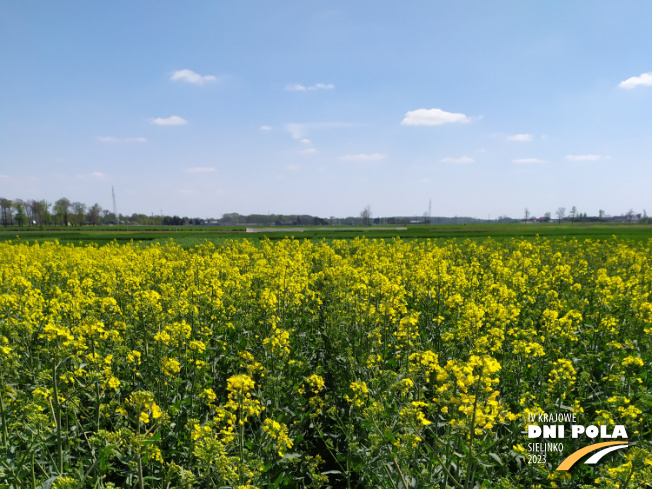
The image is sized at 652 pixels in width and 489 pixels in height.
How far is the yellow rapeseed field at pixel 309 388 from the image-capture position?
116 inches

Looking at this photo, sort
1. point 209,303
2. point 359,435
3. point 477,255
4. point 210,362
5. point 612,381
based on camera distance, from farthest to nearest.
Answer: point 477,255
point 209,303
point 210,362
point 359,435
point 612,381

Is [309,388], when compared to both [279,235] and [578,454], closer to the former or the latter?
[578,454]

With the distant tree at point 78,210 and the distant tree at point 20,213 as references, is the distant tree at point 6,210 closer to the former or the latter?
the distant tree at point 20,213

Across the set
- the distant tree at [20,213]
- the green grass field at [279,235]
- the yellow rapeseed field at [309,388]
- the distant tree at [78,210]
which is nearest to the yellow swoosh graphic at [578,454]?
the yellow rapeseed field at [309,388]

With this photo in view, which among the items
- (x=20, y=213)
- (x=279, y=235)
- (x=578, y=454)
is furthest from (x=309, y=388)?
(x=20, y=213)

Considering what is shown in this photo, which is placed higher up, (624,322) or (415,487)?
(624,322)

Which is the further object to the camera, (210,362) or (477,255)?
(477,255)

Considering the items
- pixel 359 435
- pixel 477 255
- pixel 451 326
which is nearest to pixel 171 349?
pixel 359 435

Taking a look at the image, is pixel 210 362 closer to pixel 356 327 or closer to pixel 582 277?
pixel 356 327

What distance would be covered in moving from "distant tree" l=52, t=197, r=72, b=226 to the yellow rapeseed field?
116908 millimetres

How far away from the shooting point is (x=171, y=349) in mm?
4453

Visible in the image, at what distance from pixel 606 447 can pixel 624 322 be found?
3349mm

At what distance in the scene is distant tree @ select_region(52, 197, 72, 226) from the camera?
101625 millimetres

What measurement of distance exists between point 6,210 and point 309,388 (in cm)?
12632
